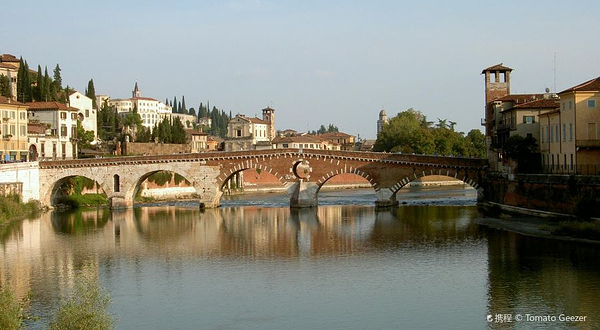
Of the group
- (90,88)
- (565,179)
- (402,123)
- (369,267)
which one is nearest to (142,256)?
(369,267)

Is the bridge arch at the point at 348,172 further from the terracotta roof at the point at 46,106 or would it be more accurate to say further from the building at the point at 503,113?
the terracotta roof at the point at 46,106

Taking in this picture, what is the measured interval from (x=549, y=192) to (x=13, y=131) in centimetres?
4430

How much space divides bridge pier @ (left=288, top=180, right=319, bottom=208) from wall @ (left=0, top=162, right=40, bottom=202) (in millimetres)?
20609

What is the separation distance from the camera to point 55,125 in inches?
3056

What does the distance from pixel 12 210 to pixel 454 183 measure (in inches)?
2388

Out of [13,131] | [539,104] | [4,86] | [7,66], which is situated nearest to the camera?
[539,104]

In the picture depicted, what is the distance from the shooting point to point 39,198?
216 feet

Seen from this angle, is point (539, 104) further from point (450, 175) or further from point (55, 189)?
point (55, 189)

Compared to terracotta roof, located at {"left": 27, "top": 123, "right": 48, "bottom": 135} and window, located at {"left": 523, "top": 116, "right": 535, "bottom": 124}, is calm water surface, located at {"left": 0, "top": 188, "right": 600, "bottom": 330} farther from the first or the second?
terracotta roof, located at {"left": 27, "top": 123, "right": 48, "bottom": 135}

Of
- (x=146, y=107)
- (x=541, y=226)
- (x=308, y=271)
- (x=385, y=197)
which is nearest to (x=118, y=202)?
(x=385, y=197)

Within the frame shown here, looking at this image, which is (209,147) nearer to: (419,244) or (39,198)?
(39,198)

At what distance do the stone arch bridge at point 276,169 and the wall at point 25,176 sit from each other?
0.79 meters

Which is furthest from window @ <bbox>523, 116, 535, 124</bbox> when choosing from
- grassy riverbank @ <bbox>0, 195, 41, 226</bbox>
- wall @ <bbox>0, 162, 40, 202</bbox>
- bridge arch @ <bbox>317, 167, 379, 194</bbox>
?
wall @ <bbox>0, 162, 40, 202</bbox>

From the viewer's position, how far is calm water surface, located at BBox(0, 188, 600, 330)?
26.6 m
